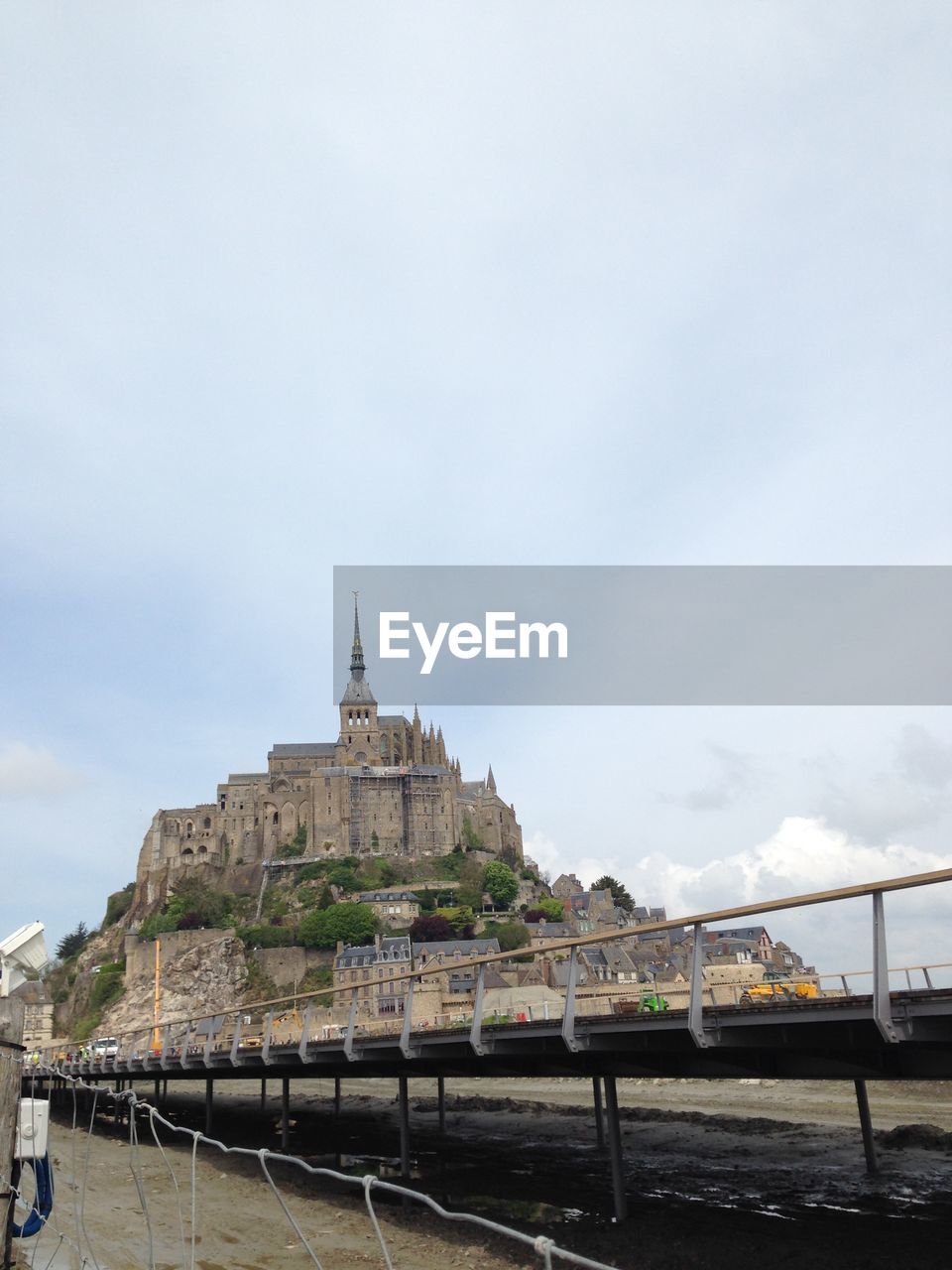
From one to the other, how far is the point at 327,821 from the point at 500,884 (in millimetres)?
27111

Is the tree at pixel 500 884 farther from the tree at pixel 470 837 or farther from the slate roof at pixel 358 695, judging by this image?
the slate roof at pixel 358 695

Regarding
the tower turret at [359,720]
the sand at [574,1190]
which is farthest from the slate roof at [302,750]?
the sand at [574,1190]

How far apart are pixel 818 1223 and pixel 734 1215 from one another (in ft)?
5.06

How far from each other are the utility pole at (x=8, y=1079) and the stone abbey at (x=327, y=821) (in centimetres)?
11912

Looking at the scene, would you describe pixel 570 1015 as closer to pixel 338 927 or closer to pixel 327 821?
pixel 338 927

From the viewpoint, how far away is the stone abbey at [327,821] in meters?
127

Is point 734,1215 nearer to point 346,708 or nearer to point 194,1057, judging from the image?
point 194,1057

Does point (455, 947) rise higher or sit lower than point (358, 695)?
lower

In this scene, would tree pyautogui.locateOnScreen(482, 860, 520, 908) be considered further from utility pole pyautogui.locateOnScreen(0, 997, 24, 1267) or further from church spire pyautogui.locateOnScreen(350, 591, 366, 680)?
utility pole pyautogui.locateOnScreen(0, 997, 24, 1267)

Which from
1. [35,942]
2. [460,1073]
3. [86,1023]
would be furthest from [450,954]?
[35,942]

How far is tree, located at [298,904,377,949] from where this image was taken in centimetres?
9812

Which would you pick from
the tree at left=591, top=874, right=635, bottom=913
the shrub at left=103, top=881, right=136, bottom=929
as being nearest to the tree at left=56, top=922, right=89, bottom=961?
the shrub at left=103, top=881, right=136, bottom=929

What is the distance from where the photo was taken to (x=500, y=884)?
113 metres

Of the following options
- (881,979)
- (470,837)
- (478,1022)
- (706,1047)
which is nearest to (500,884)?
(470,837)
